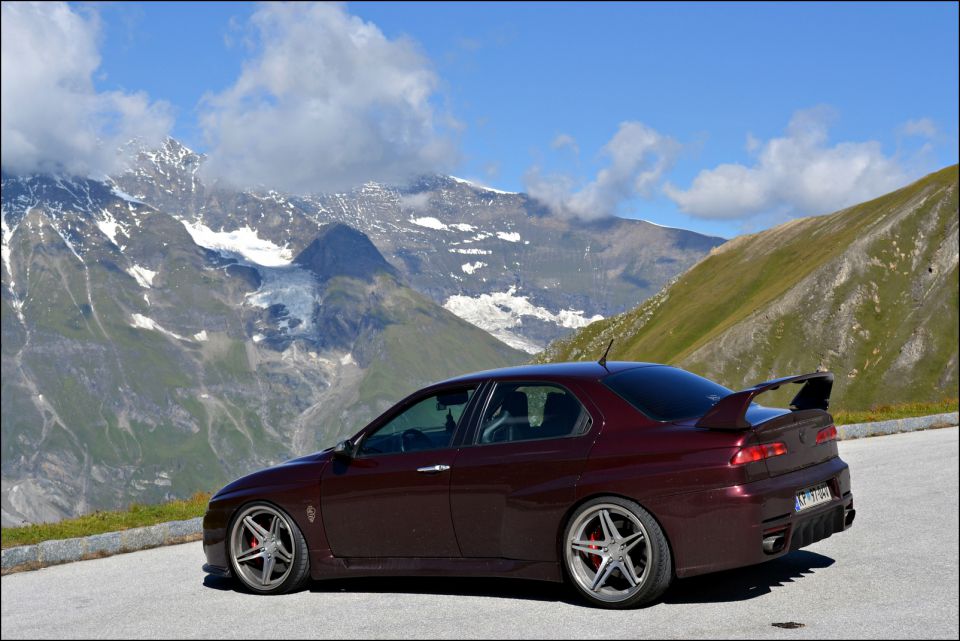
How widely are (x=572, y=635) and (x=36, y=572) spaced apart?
6.90 metres

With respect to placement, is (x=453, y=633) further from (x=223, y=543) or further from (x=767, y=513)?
(x=223, y=543)

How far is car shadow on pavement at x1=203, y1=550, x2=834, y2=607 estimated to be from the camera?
7.02 m

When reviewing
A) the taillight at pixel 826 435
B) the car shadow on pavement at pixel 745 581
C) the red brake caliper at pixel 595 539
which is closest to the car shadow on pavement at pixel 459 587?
the red brake caliper at pixel 595 539

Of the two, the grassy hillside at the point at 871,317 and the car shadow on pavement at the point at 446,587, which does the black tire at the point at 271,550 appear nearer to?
the car shadow on pavement at the point at 446,587

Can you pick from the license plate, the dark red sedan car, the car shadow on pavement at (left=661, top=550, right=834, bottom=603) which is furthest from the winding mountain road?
the license plate

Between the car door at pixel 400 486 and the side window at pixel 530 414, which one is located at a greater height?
the side window at pixel 530 414

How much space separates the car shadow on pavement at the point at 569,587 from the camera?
7020 mm

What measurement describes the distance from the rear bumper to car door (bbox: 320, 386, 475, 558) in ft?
5.93

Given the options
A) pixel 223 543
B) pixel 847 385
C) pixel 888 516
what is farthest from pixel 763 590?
pixel 847 385

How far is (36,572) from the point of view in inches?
412

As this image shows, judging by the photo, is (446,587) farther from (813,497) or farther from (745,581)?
(813,497)

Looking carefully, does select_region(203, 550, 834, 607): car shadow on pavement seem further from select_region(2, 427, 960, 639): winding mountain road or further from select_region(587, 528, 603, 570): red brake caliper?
select_region(587, 528, 603, 570): red brake caliper

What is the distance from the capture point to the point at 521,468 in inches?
289

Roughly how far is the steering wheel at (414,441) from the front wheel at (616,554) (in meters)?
1.51
